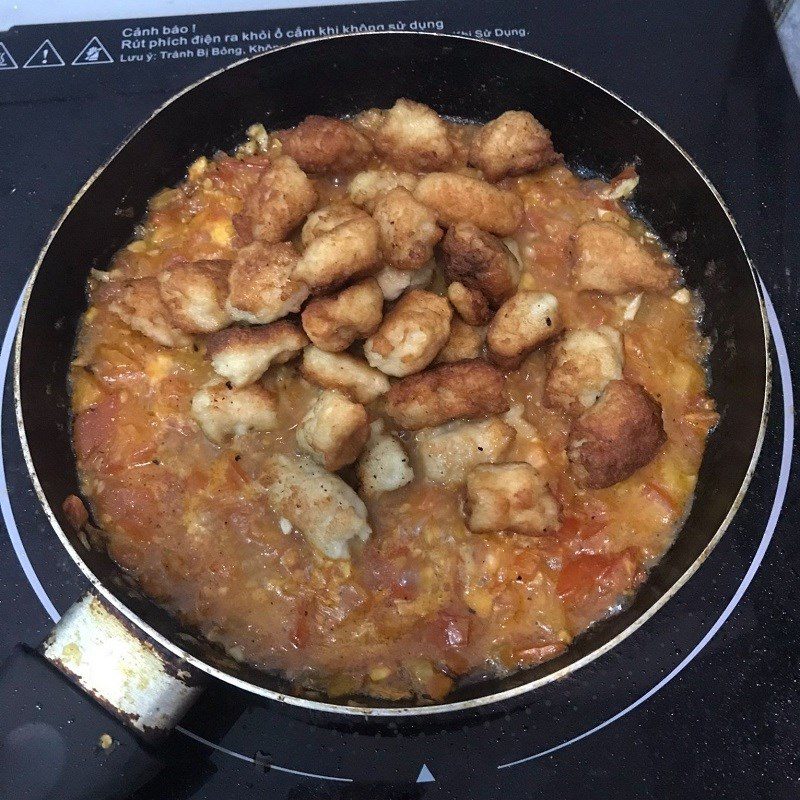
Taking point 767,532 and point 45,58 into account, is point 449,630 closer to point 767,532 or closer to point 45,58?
point 767,532

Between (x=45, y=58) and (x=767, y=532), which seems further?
(x=45, y=58)

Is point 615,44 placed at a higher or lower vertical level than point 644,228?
higher

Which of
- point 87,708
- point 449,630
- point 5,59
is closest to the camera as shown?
point 87,708

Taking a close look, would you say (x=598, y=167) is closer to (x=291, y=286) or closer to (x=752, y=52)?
(x=752, y=52)

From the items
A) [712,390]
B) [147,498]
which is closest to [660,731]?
[712,390]

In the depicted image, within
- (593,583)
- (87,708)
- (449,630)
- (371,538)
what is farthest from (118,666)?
(593,583)

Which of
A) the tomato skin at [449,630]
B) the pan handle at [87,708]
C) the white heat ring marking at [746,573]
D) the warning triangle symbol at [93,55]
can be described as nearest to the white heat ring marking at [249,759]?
the white heat ring marking at [746,573]

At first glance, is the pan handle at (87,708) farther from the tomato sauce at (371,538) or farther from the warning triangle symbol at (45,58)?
the warning triangle symbol at (45,58)

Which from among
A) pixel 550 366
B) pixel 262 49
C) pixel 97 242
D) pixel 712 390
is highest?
pixel 262 49
